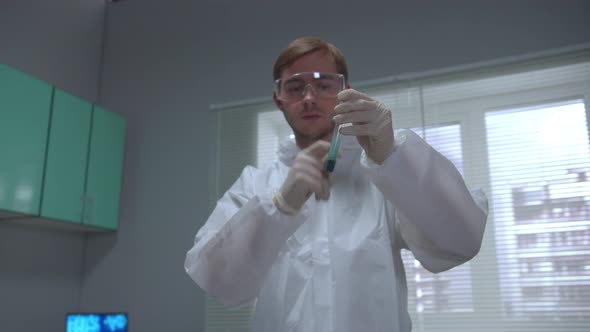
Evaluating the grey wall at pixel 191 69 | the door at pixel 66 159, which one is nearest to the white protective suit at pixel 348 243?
the grey wall at pixel 191 69

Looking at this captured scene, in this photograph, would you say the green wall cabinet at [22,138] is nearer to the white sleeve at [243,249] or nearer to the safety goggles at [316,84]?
the white sleeve at [243,249]

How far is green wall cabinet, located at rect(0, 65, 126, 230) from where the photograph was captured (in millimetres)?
2465

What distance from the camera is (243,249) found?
1.23m

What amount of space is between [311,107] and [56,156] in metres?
1.86

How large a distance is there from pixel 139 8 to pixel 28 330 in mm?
2046

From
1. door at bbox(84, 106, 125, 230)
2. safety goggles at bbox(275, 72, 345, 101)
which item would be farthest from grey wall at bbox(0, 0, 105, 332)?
safety goggles at bbox(275, 72, 345, 101)

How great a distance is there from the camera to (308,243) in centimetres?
137

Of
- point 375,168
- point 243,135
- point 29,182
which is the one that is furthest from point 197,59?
point 375,168

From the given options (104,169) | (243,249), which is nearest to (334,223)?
(243,249)

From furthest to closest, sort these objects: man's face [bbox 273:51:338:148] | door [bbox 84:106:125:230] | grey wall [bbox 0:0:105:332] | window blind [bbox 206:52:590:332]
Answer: door [bbox 84:106:125:230] < grey wall [bbox 0:0:105:332] < window blind [bbox 206:52:590:332] < man's face [bbox 273:51:338:148]

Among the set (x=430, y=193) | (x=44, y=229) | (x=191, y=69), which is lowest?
(x=430, y=193)

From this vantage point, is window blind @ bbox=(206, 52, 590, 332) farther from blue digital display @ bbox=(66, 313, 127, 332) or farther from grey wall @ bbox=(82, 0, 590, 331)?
blue digital display @ bbox=(66, 313, 127, 332)

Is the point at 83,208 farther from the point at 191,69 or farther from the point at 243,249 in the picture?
the point at 243,249

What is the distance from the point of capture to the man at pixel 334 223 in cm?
111
